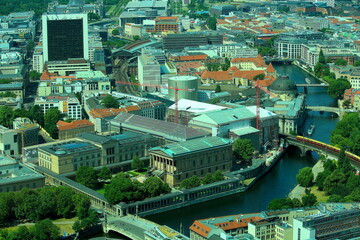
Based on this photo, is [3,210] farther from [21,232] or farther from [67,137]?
[67,137]

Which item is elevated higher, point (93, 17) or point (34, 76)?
point (93, 17)

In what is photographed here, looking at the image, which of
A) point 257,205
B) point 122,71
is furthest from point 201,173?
point 122,71

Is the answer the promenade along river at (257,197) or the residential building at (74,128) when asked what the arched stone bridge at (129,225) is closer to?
the promenade along river at (257,197)

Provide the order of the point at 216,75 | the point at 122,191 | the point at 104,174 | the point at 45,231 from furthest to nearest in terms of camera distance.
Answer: the point at 216,75 → the point at 104,174 → the point at 122,191 → the point at 45,231

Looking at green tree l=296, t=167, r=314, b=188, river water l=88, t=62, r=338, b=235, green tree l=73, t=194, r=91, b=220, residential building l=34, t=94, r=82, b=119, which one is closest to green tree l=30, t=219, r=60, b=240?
green tree l=73, t=194, r=91, b=220

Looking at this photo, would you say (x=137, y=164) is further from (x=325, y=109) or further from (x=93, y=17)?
(x=93, y=17)

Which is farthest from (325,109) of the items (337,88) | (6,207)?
(6,207)

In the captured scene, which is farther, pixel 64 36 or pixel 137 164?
pixel 64 36

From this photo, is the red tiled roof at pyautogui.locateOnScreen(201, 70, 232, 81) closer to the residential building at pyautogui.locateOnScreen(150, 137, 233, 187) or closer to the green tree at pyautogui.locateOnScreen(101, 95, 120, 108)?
the green tree at pyautogui.locateOnScreen(101, 95, 120, 108)
